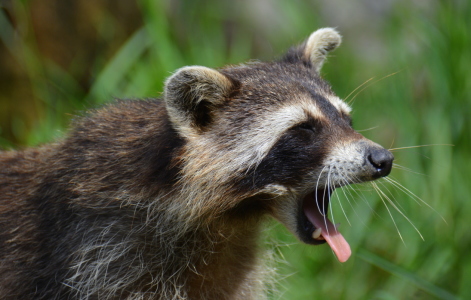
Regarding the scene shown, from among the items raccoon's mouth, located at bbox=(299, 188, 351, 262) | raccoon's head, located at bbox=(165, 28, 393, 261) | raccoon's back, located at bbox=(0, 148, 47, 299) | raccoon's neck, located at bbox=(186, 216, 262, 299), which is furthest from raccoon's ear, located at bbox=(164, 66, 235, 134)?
raccoon's back, located at bbox=(0, 148, 47, 299)

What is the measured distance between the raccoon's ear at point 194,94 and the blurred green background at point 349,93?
114 centimetres

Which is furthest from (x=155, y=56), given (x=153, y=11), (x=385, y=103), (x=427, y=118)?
(x=427, y=118)

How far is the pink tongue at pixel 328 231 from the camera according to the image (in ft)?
10.9

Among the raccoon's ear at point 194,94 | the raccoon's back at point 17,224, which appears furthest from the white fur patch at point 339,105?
the raccoon's back at point 17,224

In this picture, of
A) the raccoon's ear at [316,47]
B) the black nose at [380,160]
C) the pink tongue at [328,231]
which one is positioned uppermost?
the raccoon's ear at [316,47]

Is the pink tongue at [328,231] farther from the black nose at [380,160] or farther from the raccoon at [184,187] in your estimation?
the black nose at [380,160]

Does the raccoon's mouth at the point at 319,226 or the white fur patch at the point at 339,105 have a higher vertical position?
the white fur patch at the point at 339,105

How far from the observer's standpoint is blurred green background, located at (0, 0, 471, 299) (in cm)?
502

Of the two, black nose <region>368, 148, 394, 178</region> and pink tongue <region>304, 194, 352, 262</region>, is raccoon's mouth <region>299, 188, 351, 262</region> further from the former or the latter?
black nose <region>368, 148, 394, 178</region>

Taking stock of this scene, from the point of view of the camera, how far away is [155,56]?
6.27 meters

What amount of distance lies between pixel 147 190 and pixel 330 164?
3.41ft

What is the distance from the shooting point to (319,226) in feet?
11.1

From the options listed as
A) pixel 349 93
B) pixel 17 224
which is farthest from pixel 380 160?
pixel 349 93

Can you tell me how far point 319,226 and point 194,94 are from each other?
3.34ft
